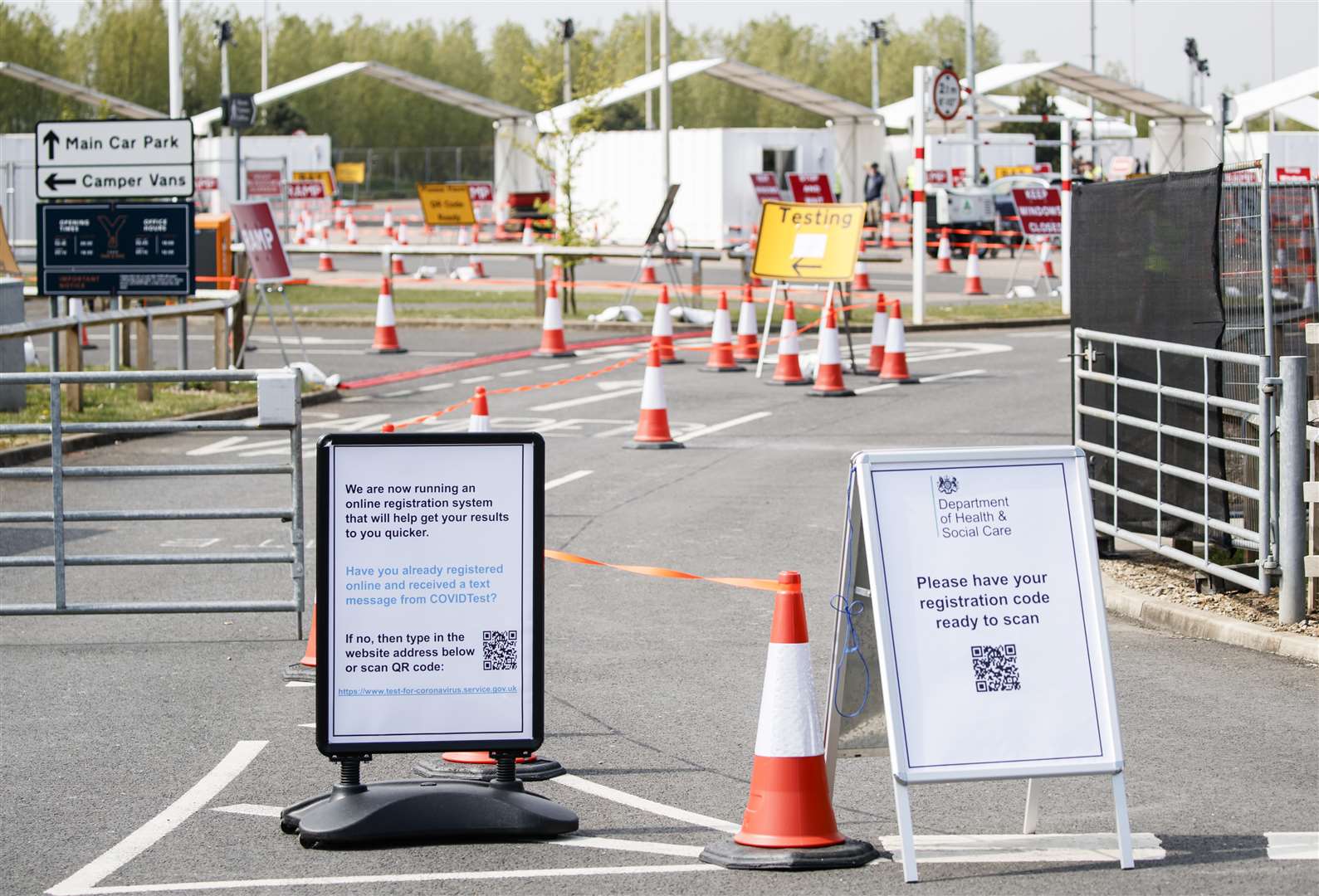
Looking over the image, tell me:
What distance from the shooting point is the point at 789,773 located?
5781mm

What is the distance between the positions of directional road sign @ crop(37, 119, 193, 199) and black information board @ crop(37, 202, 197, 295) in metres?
0.31

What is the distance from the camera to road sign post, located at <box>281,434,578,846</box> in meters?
6.05

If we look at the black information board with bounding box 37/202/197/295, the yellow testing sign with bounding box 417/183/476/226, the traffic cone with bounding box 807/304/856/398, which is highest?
the yellow testing sign with bounding box 417/183/476/226

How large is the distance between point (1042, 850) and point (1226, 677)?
2.70 m

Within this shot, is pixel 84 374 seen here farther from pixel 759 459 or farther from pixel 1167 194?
pixel 759 459

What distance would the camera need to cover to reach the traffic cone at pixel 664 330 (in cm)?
2147

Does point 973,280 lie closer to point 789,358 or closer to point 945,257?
point 945,257

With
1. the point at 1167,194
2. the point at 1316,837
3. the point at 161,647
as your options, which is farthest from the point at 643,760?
the point at 1167,194

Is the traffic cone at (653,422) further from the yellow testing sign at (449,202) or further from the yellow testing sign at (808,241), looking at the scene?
the yellow testing sign at (449,202)

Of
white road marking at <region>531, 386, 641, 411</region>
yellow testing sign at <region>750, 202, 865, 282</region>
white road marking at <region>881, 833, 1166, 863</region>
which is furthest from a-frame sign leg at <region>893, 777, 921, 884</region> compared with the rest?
yellow testing sign at <region>750, 202, 865, 282</region>

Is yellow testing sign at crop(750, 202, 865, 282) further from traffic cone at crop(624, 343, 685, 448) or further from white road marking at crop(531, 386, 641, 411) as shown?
traffic cone at crop(624, 343, 685, 448)

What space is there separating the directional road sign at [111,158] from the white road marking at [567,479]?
584 centimetres

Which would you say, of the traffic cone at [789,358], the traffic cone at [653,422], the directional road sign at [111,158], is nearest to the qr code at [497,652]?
the traffic cone at [653,422]

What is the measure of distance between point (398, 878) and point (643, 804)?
3.53ft
